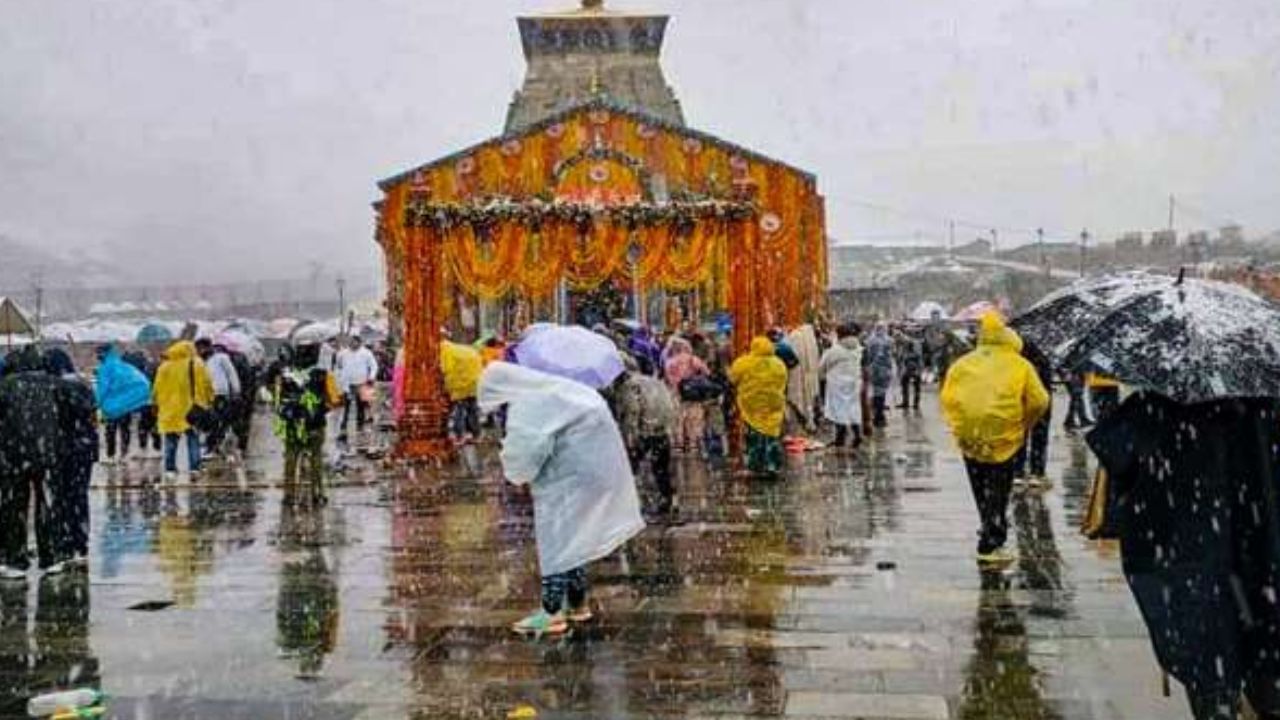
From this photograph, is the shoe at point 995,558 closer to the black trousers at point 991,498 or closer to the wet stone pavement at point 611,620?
the black trousers at point 991,498

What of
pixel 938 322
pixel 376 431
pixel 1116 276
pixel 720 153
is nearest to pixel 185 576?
pixel 1116 276

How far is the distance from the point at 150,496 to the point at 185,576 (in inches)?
191

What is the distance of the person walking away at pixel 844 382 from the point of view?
16641mm

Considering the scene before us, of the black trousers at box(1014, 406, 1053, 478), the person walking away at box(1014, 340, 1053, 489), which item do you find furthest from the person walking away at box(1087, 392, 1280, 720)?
the black trousers at box(1014, 406, 1053, 478)

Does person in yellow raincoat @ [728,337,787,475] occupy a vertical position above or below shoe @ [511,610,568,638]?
above

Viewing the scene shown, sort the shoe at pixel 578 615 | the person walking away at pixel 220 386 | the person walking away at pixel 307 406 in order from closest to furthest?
the shoe at pixel 578 615
the person walking away at pixel 307 406
the person walking away at pixel 220 386

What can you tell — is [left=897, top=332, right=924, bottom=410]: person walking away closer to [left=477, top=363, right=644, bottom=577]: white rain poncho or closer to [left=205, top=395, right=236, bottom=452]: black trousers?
[left=205, top=395, right=236, bottom=452]: black trousers

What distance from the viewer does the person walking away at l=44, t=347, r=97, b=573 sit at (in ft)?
31.3

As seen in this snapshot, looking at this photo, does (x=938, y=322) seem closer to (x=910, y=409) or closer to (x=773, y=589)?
(x=910, y=409)

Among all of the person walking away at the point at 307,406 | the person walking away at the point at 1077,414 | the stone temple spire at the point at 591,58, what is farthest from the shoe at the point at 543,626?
the stone temple spire at the point at 591,58

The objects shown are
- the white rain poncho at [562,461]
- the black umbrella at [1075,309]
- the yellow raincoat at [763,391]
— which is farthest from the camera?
the yellow raincoat at [763,391]

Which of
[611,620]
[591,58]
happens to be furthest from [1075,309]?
[591,58]

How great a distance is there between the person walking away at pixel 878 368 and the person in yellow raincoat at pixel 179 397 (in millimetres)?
8590

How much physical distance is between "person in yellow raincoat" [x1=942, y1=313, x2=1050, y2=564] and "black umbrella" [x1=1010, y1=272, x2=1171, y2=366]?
1.54m
